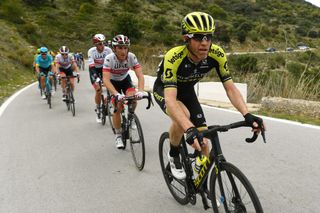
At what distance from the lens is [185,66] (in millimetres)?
3643

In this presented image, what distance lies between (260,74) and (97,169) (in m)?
9.13

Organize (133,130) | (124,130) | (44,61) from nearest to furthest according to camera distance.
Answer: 1. (133,130)
2. (124,130)
3. (44,61)

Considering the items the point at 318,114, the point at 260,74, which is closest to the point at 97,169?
the point at 318,114

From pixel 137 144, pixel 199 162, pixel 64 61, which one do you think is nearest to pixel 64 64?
pixel 64 61

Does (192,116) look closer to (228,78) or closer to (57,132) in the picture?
(228,78)

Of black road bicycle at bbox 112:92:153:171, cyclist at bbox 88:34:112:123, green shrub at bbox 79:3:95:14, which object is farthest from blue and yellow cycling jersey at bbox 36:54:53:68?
green shrub at bbox 79:3:95:14

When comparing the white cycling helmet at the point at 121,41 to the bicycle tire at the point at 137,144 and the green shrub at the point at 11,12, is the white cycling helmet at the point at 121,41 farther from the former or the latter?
the green shrub at the point at 11,12

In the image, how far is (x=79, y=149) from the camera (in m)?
6.66

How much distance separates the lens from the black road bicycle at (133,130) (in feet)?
17.5

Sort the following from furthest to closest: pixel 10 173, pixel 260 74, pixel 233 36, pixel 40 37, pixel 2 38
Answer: pixel 233 36
pixel 40 37
pixel 2 38
pixel 260 74
pixel 10 173

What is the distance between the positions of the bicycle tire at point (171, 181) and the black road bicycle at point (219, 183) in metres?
0.01

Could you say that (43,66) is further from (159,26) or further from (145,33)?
(159,26)

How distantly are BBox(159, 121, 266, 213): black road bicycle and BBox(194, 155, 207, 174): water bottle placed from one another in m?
0.04

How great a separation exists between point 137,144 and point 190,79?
2.06m
